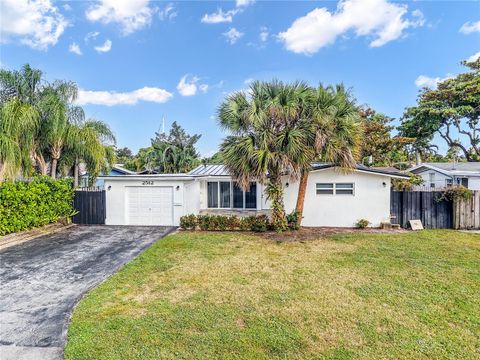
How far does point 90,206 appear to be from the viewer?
13078mm

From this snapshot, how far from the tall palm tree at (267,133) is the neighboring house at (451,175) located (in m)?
11.0

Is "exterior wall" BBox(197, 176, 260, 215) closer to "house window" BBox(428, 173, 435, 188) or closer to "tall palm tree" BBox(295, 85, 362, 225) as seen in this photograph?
"tall palm tree" BBox(295, 85, 362, 225)

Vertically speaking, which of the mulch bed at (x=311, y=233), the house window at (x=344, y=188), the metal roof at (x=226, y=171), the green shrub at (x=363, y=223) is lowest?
the mulch bed at (x=311, y=233)

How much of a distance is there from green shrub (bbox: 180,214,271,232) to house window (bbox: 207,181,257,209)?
11.1 feet

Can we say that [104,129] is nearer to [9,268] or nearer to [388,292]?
[9,268]

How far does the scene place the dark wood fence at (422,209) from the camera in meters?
11.5

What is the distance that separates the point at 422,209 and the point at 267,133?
25.6 feet

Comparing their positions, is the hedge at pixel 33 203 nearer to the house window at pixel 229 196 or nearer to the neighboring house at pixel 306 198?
the neighboring house at pixel 306 198

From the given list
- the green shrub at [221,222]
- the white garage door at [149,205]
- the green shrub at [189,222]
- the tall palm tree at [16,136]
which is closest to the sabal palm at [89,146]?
the tall palm tree at [16,136]

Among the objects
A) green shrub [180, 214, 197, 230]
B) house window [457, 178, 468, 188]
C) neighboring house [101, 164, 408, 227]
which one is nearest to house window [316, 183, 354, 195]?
neighboring house [101, 164, 408, 227]

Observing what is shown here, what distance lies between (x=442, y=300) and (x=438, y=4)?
1335 cm

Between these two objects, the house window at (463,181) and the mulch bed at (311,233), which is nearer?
the mulch bed at (311,233)

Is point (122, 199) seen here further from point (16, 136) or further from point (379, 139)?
point (379, 139)

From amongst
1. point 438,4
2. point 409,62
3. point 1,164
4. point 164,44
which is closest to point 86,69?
point 164,44
